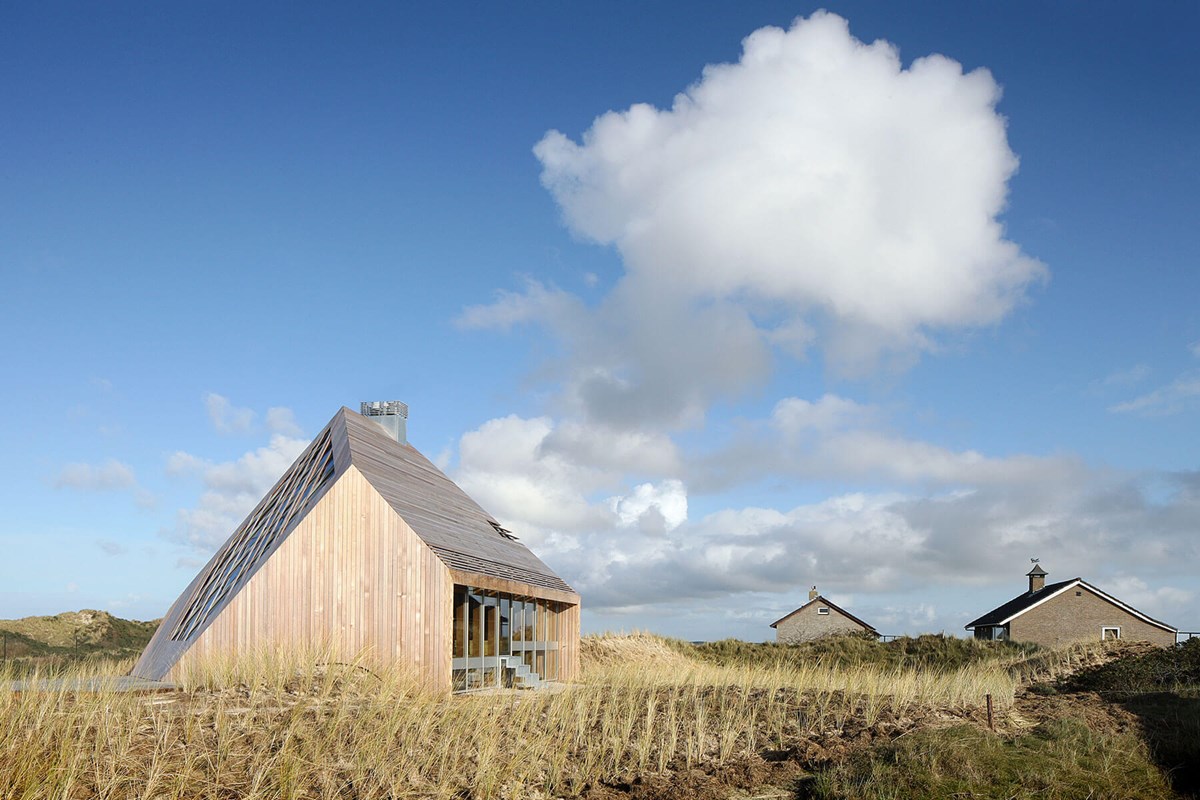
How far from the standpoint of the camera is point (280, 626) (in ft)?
59.2

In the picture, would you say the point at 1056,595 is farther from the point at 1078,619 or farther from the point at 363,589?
the point at 363,589

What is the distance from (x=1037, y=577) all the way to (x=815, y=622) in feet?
35.5

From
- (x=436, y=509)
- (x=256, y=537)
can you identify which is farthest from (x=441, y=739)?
(x=256, y=537)

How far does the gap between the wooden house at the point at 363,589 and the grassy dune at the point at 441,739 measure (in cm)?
158

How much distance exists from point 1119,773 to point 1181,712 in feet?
17.7

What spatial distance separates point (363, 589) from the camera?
1797cm

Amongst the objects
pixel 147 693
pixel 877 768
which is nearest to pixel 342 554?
pixel 147 693

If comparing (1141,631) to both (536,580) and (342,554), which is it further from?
(342,554)

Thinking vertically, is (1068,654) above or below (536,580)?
below

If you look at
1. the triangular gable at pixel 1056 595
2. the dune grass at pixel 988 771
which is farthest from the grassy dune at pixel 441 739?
the triangular gable at pixel 1056 595

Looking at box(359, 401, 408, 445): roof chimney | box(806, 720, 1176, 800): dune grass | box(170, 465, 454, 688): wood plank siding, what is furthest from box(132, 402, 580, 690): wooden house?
box(806, 720, 1176, 800): dune grass

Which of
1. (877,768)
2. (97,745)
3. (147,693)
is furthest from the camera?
(147,693)

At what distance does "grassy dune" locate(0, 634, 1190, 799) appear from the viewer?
9.08m

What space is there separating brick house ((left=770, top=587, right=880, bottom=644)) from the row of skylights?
93.6ft
